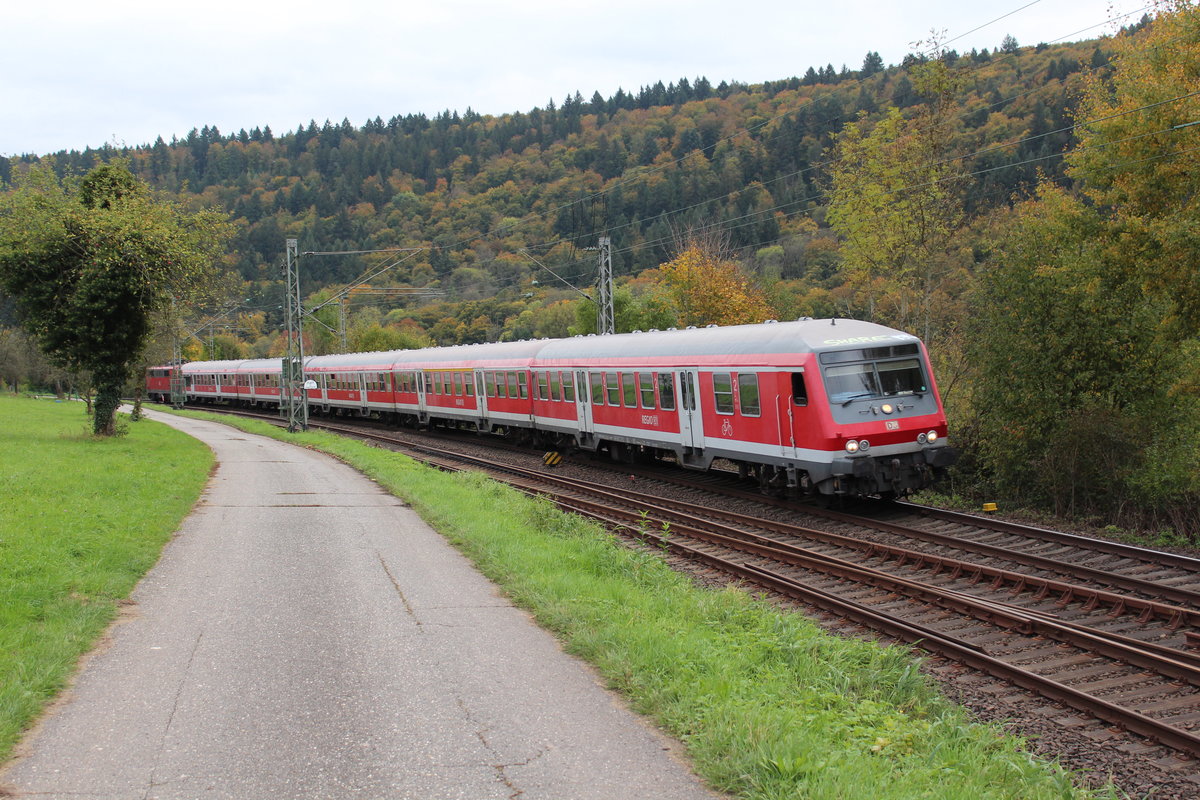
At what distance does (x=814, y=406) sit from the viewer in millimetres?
16297

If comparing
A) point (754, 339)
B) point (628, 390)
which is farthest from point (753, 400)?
point (628, 390)

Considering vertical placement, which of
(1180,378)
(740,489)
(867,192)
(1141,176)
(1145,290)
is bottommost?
(740,489)

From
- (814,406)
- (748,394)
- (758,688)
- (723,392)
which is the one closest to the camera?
(758,688)

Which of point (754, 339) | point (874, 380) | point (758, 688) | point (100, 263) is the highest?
point (100, 263)

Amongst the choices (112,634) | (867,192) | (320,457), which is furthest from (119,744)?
(867,192)

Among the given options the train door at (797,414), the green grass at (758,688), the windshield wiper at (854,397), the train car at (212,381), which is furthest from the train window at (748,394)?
the train car at (212,381)

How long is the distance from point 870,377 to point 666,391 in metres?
6.35

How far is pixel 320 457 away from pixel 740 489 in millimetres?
14078

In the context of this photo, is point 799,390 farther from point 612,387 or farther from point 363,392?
point 363,392

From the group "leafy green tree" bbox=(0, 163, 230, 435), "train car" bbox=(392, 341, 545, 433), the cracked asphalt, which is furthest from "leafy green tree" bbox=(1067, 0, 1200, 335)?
"leafy green tree" bbox=(0, 163, 230, 435)

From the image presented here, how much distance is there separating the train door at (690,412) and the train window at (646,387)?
1577 millimetres

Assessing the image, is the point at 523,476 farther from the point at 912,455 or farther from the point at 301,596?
the point at 301,596

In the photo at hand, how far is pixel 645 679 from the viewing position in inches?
279

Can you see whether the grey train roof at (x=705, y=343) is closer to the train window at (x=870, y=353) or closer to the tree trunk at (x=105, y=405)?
the train window at (x=870, y=353)
